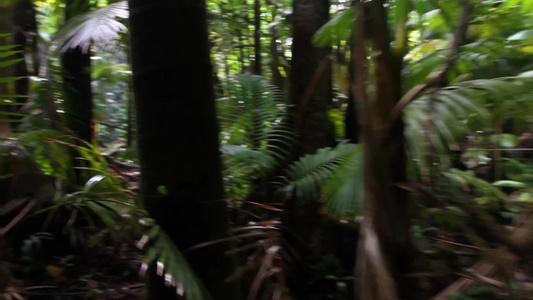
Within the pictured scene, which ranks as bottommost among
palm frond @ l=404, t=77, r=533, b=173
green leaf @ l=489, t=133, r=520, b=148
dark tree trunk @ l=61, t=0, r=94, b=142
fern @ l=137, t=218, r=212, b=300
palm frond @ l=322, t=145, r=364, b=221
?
fern @ l=137, t=218, r=212, b=300

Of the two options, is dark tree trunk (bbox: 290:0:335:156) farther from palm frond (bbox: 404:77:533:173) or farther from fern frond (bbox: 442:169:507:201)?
palm frond (bbox: 404:77:533:173)

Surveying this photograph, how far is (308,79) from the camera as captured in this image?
9.23 ft

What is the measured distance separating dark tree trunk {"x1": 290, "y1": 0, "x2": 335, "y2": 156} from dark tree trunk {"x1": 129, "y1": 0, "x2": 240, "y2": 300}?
128 centimetres

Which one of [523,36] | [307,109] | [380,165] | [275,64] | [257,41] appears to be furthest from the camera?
[257,41]

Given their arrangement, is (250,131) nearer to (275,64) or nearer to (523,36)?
(275,64)

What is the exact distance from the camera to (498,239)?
1327mm

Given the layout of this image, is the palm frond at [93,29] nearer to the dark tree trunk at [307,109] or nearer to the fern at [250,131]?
the fern at [250,131]

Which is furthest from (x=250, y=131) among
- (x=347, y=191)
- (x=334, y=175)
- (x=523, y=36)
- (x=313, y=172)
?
(x=523, y=36)

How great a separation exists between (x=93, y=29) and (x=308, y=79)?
1215 millimetres

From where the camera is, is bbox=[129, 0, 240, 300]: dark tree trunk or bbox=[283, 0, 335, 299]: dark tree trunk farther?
bbox=[283, 0, 335, 299]: dark tree trunk

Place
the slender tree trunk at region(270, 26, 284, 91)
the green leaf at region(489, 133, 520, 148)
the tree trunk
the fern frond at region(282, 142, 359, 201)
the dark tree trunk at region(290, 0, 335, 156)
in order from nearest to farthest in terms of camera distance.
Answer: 1. the tree trunk
2. the green leaf at region(489, 133, 520, 148)
3. the fern frond at region(282, 142, 359, 201)
4. the dark tree trunk at region(290, 0, 335, 156)
5. the slender tree trunk at region(270, 26, 284, 91)

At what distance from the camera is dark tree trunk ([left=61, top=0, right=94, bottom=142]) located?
9.46 ft

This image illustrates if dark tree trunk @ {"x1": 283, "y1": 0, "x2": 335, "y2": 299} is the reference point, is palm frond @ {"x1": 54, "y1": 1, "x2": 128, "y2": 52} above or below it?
above

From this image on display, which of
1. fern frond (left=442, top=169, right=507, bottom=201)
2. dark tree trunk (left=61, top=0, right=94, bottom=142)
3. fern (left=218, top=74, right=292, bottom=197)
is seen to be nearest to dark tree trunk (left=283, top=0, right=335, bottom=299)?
fern (left=218, top=74, right=292, bottom=197)
